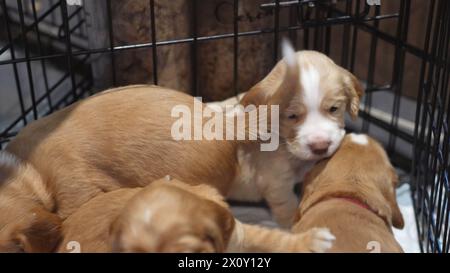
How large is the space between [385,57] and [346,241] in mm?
1428

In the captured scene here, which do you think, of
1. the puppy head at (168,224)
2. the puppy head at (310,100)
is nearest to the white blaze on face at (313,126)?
the puppy head at (310,100)

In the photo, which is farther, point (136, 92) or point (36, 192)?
point (136, 92)

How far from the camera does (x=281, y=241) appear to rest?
156cm

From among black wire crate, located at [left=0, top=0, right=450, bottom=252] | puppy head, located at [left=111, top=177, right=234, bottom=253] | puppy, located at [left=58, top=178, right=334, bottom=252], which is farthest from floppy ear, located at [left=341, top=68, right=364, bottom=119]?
puppy head, located at [left=111, top=177, right=234, bottom=253]

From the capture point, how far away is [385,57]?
278cm

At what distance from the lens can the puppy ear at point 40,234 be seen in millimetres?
1568

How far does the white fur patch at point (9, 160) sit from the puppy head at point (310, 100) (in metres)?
0.73

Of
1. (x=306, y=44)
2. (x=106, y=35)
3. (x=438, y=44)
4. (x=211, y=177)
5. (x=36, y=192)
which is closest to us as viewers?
(x=36, y=192)

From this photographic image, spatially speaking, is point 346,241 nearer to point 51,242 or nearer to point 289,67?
point 289,67

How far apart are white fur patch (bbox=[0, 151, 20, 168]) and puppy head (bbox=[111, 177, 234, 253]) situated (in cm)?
54

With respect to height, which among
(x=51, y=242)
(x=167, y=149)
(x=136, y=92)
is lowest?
(x=51, y=242)

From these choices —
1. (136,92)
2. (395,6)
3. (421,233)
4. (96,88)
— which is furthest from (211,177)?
(395,6)

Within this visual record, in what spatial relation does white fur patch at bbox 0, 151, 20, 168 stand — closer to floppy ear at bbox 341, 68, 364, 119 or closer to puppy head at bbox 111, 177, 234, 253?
puppy head at bbox 111, 177, 234, 253

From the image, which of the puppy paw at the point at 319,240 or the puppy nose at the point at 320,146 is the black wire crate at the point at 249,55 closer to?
the puppy nose at the point at 320,146
